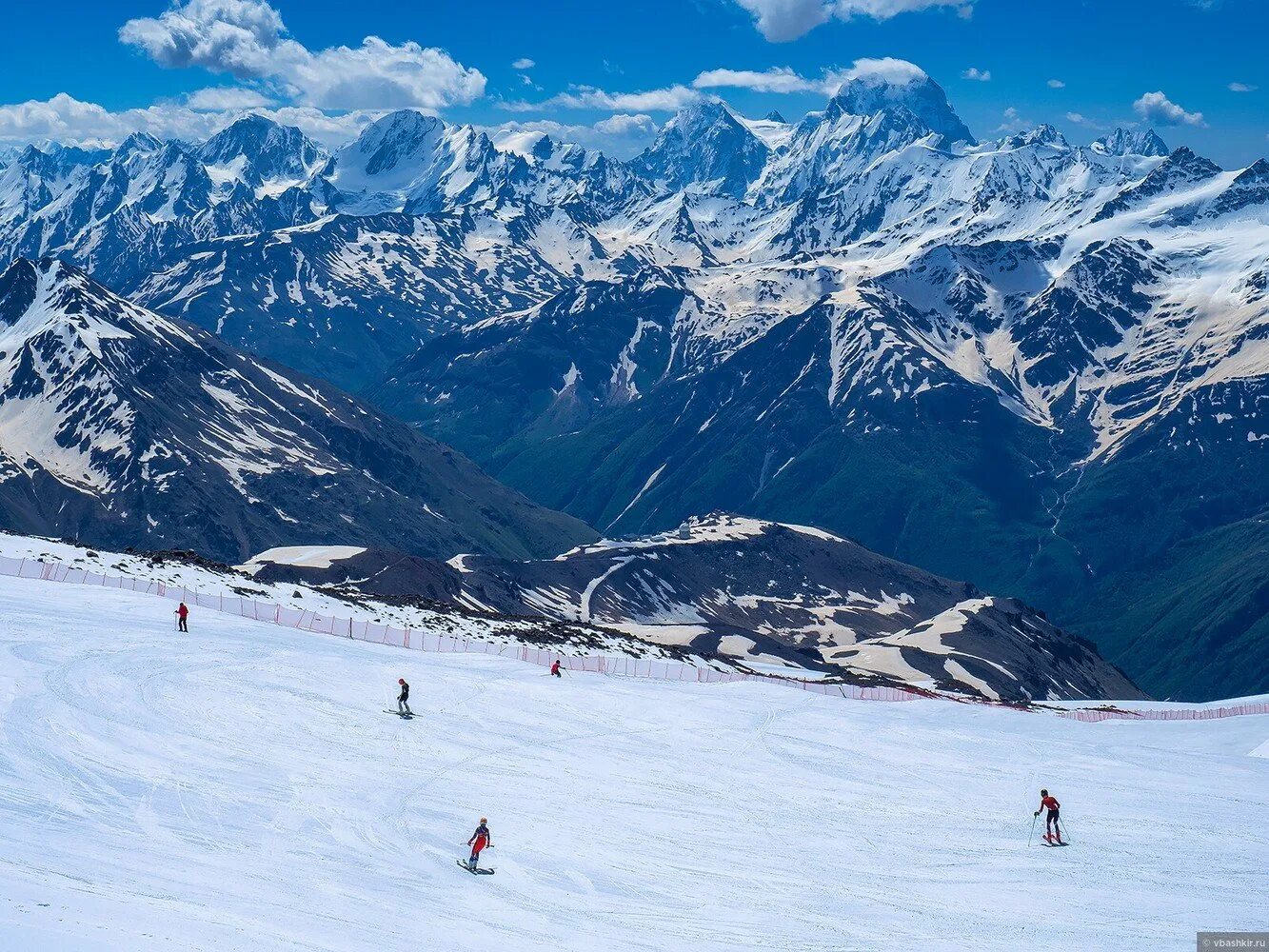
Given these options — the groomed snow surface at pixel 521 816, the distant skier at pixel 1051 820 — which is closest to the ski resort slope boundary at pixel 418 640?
the groomed snow surface at pixel 521 816

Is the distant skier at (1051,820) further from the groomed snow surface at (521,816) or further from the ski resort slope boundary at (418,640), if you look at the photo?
the ski resort slope boundary at (418,640)

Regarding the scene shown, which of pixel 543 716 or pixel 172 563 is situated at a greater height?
pixel 172 563

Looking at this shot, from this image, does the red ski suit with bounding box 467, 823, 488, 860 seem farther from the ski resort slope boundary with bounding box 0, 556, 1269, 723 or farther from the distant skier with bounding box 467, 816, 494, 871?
the ski resort slope boundary with bounding box 0, 556, 1269, 723

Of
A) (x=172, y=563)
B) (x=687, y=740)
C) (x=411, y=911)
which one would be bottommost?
(x=411, y=911)

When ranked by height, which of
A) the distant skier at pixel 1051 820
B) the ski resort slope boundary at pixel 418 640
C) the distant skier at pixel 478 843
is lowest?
the distant skier at pixel 478 843

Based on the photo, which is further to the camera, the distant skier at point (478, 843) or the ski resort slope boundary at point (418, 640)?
the ski resort slope boundary at point (418, 640)

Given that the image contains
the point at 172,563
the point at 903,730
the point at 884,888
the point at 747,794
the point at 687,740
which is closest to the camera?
the point at 884,888

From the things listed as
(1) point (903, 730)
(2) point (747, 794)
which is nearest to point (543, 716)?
(2) point (747, 794)

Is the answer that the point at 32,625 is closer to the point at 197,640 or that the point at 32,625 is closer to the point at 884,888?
the point at 197,640

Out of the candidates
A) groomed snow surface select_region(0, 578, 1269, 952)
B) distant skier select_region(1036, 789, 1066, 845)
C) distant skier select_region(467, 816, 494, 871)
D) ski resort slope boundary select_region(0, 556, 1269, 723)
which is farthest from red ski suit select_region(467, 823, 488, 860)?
ski resort slope boundary select_region(0, 556, 1269, 723)
